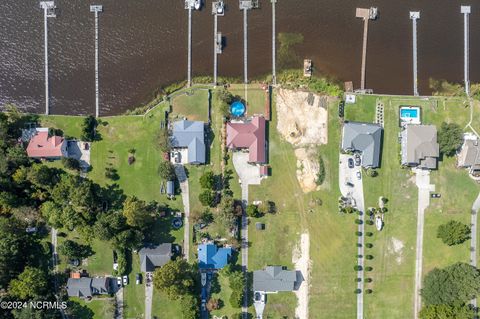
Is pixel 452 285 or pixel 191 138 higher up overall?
pixel 191 138

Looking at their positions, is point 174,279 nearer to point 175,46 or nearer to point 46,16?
point 175,46

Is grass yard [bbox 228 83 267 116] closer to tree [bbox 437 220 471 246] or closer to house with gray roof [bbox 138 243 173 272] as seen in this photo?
house with gray roof [bbox 138 243 173 272]

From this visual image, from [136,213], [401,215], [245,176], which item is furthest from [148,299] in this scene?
[401,215]

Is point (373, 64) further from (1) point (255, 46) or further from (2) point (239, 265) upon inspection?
(2) point (239, 265)

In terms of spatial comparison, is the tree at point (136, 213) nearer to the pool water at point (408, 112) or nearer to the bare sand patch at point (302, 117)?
the bare sand patch at point (302, 117)

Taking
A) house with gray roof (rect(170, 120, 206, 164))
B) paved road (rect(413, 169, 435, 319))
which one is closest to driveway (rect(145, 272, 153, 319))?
house with gray roof (rect(170, 120, 206, 164))

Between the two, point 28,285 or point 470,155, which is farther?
point 470,155
